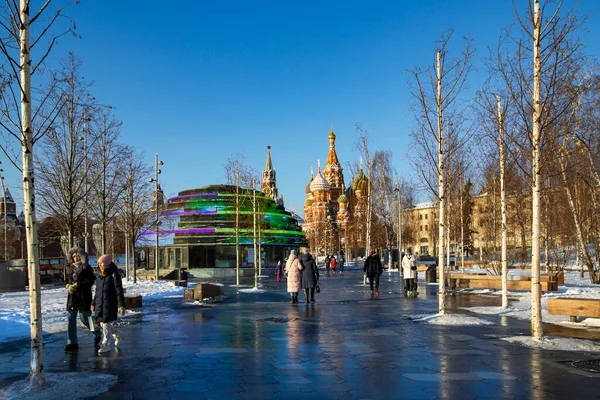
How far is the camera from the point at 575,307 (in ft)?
44.8

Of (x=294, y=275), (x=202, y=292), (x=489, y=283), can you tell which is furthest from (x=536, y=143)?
(x=489, y=283)

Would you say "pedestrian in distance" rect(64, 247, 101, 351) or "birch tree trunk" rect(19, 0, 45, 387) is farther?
"pedestrian in distance" rect(64, 247, 101, 351)

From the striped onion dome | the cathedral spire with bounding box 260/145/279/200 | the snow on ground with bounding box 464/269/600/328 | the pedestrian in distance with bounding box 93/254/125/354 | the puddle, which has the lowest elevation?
the snow on ground with bounding box 464/269/600/328

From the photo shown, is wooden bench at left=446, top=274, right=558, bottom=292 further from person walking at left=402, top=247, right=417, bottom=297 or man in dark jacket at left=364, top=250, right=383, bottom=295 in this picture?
man in dark jacket at left=364, top=250, right=383, bottom=295

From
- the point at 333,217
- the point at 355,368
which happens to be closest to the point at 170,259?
the point at 355,368

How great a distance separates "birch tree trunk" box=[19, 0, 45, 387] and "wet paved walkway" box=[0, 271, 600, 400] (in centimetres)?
101

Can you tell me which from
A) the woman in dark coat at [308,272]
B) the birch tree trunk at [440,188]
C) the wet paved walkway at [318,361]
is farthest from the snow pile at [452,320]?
the woman in dark coat at [308,272]

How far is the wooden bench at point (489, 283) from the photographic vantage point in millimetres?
21812

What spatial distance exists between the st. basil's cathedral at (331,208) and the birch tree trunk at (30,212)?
288ft

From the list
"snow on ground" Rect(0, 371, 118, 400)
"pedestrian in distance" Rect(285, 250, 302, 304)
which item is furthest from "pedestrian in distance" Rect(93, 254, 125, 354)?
"pedestrian in distance" Rect(285, 250, 302, 304)

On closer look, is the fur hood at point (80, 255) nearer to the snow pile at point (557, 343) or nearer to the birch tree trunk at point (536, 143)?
the snow pile at point (557, 343)

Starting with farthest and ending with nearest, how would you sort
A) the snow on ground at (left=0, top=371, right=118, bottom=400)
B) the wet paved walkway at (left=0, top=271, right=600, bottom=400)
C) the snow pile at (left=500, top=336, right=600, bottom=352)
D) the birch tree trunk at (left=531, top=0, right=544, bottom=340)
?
the birch tree trunk at (left=531, top=0, right=544, bottom=340) → the snow pile at (left=500, top=336, right=600, bottom=352) → the wet paved walkway at (left=0, top=271, right=600, bottom=400) → the snow on ground at (left=0, top=371, right=118, bottom=400)

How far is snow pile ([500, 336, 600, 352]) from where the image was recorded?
1041 cm

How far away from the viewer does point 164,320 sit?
15305 mm
